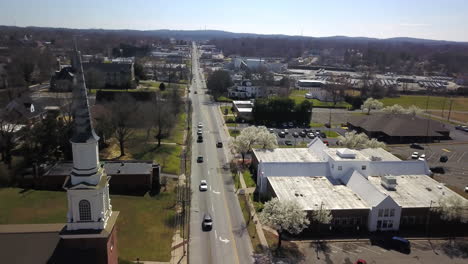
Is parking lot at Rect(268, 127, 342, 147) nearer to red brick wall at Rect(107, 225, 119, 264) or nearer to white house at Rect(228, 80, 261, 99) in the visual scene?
white house at Rect(228, 80, 261, 99)

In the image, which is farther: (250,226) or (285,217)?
(250,226)

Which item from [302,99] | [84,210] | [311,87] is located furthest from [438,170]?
[311,87]

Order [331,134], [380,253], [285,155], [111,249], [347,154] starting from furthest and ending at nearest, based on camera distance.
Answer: [331,134], [285,155], [347,154], [380,253], [111,249]

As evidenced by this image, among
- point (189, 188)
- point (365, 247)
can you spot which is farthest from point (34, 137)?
point (365, 247)

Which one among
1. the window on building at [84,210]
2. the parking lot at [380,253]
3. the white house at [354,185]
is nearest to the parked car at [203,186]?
the white house at [354,185]

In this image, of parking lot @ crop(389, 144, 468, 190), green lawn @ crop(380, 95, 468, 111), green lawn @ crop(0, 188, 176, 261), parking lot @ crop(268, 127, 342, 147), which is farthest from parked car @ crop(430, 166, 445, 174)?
green lawn @ crop(380, 95, 468, 111)

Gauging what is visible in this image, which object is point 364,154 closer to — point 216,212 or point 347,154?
point 347,154
